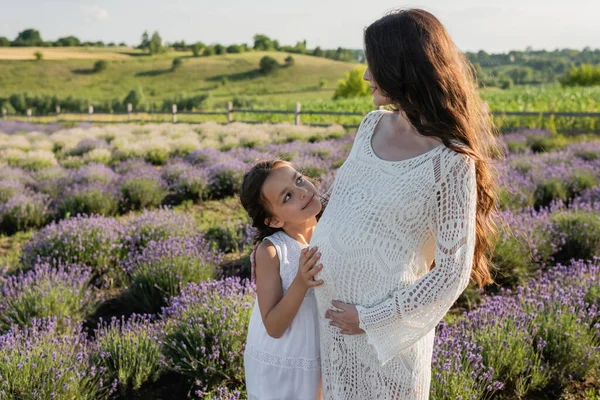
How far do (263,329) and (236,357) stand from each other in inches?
58.5

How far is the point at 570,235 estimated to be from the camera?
5.48m

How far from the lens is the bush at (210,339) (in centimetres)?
344

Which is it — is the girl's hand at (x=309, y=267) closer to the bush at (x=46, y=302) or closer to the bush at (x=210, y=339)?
the bush at (x=210, y=339)

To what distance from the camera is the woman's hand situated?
1825mm

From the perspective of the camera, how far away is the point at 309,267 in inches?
74.0

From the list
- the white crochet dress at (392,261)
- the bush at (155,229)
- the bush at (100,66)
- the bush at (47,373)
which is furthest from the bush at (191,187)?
the bush at (100,66)

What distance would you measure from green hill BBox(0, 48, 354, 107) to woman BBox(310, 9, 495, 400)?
68152mm

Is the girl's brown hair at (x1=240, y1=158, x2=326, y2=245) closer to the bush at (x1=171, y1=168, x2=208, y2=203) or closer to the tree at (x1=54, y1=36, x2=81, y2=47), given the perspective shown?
the bush at (x1=171, y1=168, x2=208, y2=203)

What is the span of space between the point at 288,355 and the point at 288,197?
1.79 ft

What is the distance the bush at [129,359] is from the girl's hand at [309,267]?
1.88m

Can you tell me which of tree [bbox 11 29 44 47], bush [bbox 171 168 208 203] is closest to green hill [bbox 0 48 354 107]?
tree [bbox 11 29 44 47]

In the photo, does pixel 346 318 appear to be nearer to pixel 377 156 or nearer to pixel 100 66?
pixel 377 156

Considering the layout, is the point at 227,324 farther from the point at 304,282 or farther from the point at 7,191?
the point at 7,191

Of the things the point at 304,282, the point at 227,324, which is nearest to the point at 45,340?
the point at 227,324
